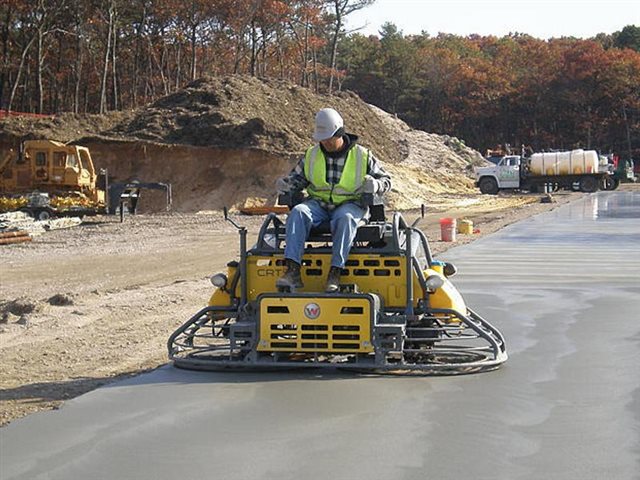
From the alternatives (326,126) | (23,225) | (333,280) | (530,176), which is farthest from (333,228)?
(530,176)

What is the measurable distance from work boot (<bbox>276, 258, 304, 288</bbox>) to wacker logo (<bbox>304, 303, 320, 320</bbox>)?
0.82 ft

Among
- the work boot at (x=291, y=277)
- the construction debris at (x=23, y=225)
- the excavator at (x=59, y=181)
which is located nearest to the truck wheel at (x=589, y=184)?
the excavator at (x=59, y=181)

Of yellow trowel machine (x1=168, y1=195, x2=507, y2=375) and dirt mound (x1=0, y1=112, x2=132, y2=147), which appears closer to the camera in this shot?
yellow trowel machine (x1=168, y1=195, x2=507, y2=375)

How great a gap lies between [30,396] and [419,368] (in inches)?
114

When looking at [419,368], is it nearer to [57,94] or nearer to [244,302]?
[244,302]

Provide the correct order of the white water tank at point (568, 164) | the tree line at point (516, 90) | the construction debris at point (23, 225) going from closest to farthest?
the construction debris at point (23, 225) → the white water tank at point (568, 164) → the tree line at point (516, 90)

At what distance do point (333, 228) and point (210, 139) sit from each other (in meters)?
35.7

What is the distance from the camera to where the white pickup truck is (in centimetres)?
5709

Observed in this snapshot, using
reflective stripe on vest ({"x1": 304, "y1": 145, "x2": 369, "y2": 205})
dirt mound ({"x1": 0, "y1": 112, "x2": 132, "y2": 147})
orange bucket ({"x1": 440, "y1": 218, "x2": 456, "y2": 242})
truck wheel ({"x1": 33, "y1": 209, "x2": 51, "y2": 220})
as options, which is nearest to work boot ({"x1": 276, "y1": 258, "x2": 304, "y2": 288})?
reflective stripe on vest ({"x1": 304, "y1": 145, "x2": 369, "y2": 205})

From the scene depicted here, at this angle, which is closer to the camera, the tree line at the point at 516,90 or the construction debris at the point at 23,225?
the construction debris at the point at 23,225

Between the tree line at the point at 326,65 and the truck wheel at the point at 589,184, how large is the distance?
1667cm

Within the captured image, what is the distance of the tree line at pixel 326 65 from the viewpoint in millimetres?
57500

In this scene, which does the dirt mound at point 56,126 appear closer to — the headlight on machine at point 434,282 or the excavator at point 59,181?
the excavator at point 59,181

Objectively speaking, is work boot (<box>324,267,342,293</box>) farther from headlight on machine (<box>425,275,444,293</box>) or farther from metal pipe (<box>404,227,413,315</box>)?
Result: headlight on machine (<box>425,275,444,293</box>)
